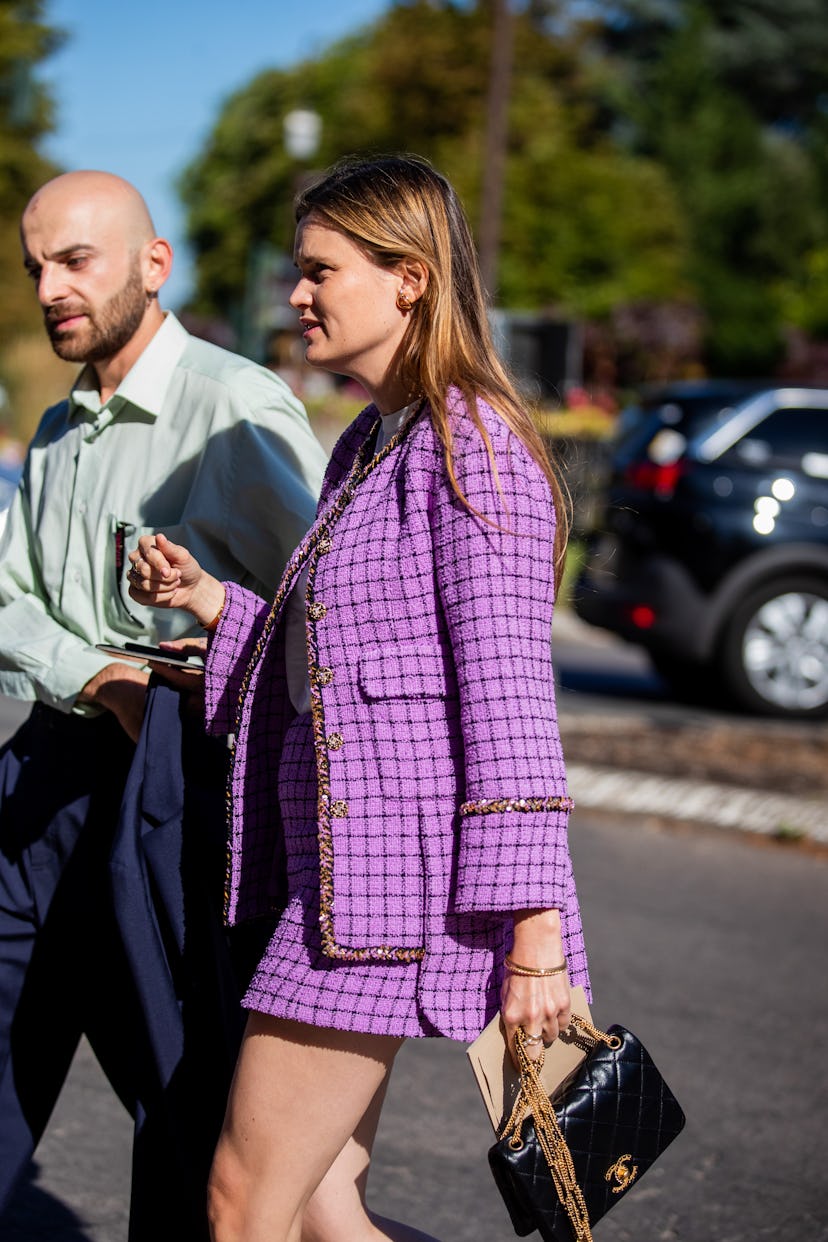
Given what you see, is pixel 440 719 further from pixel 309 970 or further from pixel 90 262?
pixel 90 262

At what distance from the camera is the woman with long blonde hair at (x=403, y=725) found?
6.98 feet

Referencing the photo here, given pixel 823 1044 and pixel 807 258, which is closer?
pixel 823 1044

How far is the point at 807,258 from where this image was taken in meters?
58.5

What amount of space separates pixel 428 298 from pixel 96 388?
1.02 m

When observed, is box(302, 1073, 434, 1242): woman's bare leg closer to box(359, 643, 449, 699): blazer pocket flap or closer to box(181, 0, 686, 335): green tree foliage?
box(359, 643, 449, 699): blazer pocket flap

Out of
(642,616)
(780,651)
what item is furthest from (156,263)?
(780,651)

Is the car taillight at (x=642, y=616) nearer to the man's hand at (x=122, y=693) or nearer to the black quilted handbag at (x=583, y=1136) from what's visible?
the man's hand at (x=122, y=693)

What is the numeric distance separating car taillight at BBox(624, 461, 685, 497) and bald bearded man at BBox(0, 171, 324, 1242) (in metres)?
7.85

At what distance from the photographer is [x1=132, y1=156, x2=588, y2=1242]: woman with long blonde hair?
2.13 metres

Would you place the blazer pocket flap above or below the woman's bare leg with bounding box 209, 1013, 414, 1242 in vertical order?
above

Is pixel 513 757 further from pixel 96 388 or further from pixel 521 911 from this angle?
pixel 96 388

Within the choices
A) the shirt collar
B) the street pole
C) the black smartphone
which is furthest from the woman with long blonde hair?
the street pole

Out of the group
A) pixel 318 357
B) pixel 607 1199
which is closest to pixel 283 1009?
pixel 607 1199

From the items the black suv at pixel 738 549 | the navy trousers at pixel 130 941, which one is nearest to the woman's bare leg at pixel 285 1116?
the navy trousers at pixel 130 941
